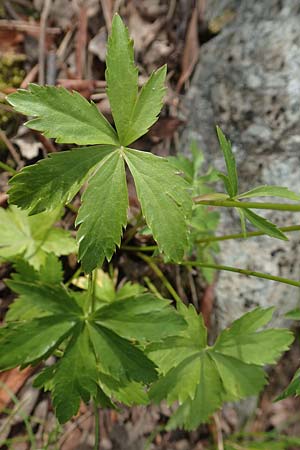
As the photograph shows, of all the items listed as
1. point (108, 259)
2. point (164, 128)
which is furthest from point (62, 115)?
point (164, 128)

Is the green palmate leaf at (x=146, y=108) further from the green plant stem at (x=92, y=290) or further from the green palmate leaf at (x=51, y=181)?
the green plant stem at (x=92, y=290)

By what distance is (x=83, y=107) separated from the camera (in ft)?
3.86

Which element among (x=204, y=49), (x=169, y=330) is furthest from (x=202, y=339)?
(x=204, y=49)

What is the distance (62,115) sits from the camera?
3.78ft

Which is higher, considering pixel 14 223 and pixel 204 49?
pixel 204 49

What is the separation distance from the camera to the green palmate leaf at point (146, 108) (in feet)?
3.91

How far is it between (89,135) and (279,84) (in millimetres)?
1140

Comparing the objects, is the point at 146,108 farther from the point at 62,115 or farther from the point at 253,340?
the point at 253,340

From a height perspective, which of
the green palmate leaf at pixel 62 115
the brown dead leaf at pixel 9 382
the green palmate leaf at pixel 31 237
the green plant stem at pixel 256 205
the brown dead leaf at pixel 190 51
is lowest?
the brown dead leaf at pixel 9 382

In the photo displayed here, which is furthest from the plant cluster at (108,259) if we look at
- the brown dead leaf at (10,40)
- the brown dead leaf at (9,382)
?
the brown dead leaf at (10,40)

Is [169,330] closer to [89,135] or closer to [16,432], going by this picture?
[89,135]

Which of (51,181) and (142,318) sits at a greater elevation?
(51,181)

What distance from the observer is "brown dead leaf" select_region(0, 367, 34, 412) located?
69.8 inches

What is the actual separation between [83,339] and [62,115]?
65 cm
